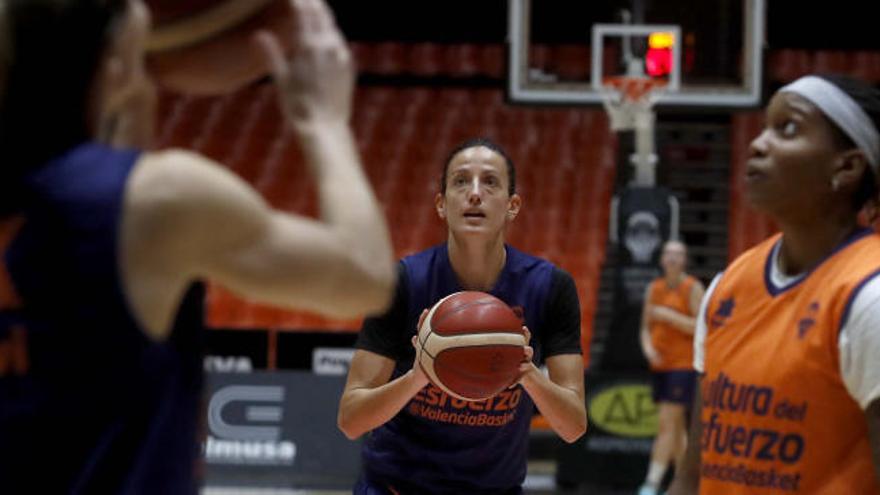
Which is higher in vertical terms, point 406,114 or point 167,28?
point 167,28

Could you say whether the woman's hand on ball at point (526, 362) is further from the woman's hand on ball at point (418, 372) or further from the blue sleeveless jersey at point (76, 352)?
the blue sleeveless jersey at point (76, 352)

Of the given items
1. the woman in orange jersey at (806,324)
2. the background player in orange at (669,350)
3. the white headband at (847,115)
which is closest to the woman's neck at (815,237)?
the woman in orange jersey at (806,324)

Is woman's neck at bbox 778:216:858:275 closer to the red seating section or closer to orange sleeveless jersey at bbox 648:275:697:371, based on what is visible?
orange sleeveless jersey at bbox 648:275:697:371

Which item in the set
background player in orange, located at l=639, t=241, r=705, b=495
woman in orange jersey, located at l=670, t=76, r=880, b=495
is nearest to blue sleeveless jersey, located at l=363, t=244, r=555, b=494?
woman in orange jersey, located at l=670, t=76, r=880, b=495

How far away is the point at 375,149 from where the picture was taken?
47.9 feet

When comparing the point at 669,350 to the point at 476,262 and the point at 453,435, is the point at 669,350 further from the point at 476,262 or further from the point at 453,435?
the point at 453,435

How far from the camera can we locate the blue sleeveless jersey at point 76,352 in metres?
1.62

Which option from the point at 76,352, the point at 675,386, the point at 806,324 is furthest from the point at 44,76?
the point at 675,386

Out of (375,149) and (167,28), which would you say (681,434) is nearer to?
(375,149)

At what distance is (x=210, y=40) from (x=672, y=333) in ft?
26.1

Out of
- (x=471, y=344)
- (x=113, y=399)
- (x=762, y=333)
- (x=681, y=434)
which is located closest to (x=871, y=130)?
(x=762, y=333)

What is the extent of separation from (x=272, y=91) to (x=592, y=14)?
3819mm

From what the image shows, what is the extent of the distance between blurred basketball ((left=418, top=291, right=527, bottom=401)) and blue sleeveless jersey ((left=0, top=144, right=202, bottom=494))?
1769 mm

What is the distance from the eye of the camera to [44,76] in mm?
1651
